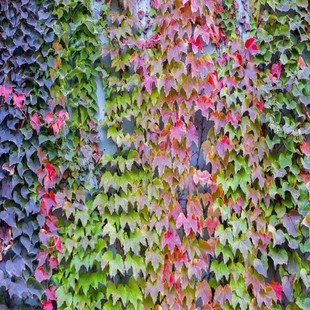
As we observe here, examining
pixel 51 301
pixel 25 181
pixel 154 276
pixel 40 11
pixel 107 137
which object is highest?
pixel 40 11

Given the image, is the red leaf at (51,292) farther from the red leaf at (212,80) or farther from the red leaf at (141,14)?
the red leaf at (141,14)

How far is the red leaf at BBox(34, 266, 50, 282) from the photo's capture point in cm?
247

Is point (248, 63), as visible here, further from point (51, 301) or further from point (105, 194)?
point (51, 301)

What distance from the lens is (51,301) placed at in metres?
2.50

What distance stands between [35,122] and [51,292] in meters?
0.96

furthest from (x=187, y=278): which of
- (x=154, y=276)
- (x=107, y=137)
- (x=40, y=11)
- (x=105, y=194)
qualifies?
(x=40, y=11)

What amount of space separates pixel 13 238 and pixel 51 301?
0.41 metres

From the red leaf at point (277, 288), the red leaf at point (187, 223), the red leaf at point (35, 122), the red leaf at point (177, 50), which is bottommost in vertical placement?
the red leaf at point (277, 288)

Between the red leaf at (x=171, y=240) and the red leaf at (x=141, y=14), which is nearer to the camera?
the red leaf at (x=171, y=240)

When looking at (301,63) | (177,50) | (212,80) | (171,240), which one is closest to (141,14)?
(177,50)

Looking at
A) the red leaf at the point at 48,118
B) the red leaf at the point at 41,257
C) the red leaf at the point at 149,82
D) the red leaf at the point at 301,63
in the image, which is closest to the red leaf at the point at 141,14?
the red leaf at the point at 149,82

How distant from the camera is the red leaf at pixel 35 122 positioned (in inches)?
99.6

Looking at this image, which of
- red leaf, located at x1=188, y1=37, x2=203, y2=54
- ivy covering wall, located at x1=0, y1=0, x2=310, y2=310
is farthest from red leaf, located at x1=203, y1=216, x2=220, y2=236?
red leaf, located at x1=188, y1=37, x2=203, y2=54

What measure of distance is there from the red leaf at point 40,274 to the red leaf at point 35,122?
0.77 m
